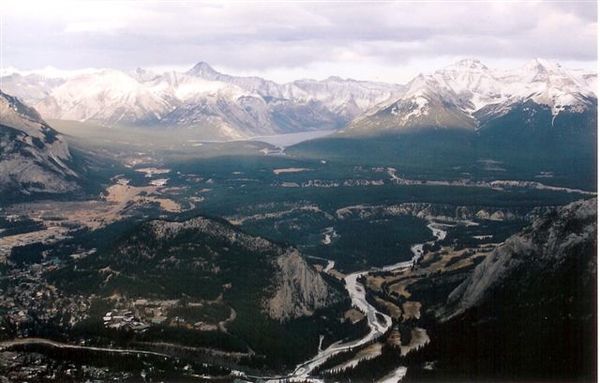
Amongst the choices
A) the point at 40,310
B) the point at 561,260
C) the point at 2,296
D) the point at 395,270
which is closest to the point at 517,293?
the point at 561,260

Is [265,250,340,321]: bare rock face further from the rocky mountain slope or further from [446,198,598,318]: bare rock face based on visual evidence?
[446,198,598,318]: bare rock face

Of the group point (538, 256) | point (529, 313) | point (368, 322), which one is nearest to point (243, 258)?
point (368, 322)

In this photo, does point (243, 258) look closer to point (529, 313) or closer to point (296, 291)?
point (296, 291)

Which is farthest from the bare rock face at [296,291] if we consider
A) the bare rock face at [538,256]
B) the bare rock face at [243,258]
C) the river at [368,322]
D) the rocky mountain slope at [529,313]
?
the bare rock face at [538,256]

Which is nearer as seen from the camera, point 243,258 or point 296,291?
point 296,291

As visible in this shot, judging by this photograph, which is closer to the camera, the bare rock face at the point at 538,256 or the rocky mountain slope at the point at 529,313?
the rocky mountain slope at the point at 529,313

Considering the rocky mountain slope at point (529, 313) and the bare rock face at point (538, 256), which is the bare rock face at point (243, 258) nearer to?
the rocky mountain slope at point (529, 313)
